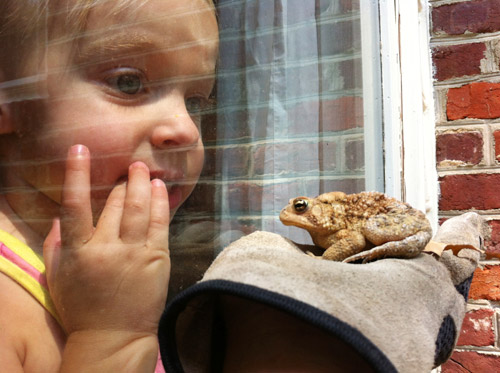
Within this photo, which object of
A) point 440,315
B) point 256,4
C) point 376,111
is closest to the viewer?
point 440,315

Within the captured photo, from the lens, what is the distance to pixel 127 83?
31 cm

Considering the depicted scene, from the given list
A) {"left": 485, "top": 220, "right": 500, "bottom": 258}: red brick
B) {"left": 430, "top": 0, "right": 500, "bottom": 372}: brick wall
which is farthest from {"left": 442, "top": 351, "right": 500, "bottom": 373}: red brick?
{"left": 485, "top": 220, "right": 500, "bottom": 258}: red brick

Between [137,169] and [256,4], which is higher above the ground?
[256,4]

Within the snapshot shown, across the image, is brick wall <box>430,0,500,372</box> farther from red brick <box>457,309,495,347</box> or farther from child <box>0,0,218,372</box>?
child <box>0,0,218,372</box>

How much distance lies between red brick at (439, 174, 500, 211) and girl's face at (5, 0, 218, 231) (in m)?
0.83

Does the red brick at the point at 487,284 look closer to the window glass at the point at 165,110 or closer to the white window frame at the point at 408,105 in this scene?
the white window frame at the point at 408,105

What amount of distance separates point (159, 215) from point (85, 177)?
58 millimetres

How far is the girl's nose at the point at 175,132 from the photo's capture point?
0.33 m

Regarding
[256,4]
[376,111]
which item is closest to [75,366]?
[256,4]

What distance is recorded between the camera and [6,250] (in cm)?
28

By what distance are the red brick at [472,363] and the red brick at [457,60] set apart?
0.60 metres

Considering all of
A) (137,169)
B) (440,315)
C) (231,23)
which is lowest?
(440,315)

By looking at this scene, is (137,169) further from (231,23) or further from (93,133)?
(231,23)

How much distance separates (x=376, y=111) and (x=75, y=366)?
675 mm
